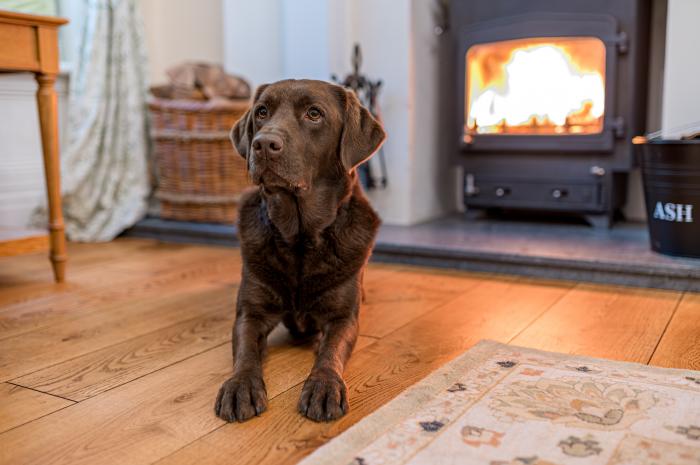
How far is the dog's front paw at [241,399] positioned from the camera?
1290 millimetres

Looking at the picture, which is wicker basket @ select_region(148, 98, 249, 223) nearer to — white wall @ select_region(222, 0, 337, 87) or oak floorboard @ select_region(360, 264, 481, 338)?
white wall @ select_region(222, 0, 337, 87)

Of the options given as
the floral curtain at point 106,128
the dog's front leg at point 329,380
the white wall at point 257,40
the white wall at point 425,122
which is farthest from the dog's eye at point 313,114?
the floral curtain at point 106,128

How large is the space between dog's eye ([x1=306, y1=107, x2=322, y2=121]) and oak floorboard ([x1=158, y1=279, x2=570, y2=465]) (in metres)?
0.59

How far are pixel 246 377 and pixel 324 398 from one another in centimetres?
18

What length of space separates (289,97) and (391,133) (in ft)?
6.04

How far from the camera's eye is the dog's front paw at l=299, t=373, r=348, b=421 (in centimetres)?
128

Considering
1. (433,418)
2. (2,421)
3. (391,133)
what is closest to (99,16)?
(391,133)

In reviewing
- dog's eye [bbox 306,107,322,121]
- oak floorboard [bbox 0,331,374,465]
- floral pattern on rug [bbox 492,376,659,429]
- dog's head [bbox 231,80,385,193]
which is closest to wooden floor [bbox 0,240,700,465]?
oak floorboard [bbox 0,331,374,465]

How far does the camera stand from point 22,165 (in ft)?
11.1

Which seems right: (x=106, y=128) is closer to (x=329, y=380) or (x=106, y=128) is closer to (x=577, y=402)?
(x=329, y=380)

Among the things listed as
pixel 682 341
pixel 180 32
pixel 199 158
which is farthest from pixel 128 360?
pixel 180 32

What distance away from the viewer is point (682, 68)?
2.66 m

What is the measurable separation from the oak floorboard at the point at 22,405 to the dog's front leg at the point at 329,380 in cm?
49

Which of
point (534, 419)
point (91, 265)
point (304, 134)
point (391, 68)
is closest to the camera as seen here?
point (534, 419)
